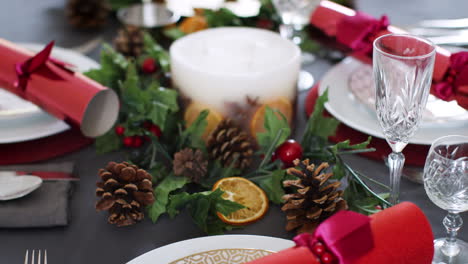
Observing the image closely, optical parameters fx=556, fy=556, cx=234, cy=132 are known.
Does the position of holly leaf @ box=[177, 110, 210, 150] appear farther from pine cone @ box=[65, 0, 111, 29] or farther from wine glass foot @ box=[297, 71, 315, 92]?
pine cone @ box=[65, 0, 111, 29]

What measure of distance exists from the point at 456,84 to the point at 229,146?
1.18 ft

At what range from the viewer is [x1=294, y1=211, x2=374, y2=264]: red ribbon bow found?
544mm

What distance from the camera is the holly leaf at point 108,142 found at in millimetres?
894

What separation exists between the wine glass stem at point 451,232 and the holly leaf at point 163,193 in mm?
340

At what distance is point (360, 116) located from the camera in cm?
90

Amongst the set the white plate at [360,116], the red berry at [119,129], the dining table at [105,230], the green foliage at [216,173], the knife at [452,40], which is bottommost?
the dining table at [105,230]

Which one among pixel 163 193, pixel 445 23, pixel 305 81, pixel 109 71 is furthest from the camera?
pixel 445 23

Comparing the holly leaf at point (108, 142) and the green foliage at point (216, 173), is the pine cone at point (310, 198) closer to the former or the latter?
the green foliage at point (216, 173)

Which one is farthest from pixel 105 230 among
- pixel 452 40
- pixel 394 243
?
pixel 452 40

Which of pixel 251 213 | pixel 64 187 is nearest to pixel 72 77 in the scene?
pixel 64 187

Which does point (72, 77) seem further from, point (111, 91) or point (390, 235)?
point (390, 235)

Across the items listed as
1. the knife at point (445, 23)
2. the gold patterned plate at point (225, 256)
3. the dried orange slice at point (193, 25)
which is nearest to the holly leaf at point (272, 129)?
the gold patterned plate at point (225, 256)

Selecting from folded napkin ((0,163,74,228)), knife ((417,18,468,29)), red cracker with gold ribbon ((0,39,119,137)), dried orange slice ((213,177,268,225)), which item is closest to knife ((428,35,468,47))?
knife ((417,18,468,29))

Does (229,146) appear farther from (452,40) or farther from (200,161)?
(452,40)
